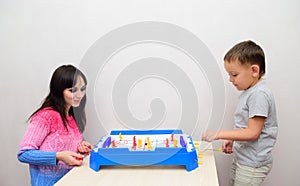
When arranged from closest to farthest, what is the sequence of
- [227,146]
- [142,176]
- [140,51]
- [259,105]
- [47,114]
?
[142,176], [259,105], [47,114], [227,146], [140,51]

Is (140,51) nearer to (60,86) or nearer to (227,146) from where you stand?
(60,86)

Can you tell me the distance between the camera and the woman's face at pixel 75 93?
1.29 meters

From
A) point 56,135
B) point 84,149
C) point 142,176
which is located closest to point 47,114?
point 56,135

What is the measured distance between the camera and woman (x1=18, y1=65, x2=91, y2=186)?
1134 millimetres

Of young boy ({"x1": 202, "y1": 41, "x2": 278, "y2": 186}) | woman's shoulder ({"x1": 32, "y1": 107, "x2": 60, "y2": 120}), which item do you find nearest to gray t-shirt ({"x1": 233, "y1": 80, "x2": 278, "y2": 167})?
young boy ({"x1": 202, "y1": 41, "x2": 278, "y2": 186})

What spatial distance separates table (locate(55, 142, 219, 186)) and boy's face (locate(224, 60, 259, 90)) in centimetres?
31

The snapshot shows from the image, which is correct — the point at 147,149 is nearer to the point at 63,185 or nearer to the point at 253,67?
the point at 63,185

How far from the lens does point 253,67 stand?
117 centimetres

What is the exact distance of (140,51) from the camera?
57.5 inches

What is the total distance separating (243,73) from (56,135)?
0.74 metres

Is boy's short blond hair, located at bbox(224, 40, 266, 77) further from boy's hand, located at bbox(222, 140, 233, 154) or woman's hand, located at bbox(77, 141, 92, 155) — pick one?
woman's hand, located at bbox(77, 141, 92, 155)

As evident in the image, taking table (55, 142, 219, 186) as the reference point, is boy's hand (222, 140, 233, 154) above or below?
below

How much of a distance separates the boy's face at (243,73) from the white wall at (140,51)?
22cm

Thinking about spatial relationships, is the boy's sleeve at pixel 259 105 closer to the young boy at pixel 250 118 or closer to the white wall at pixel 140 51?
the young boy at pixel 250 118
